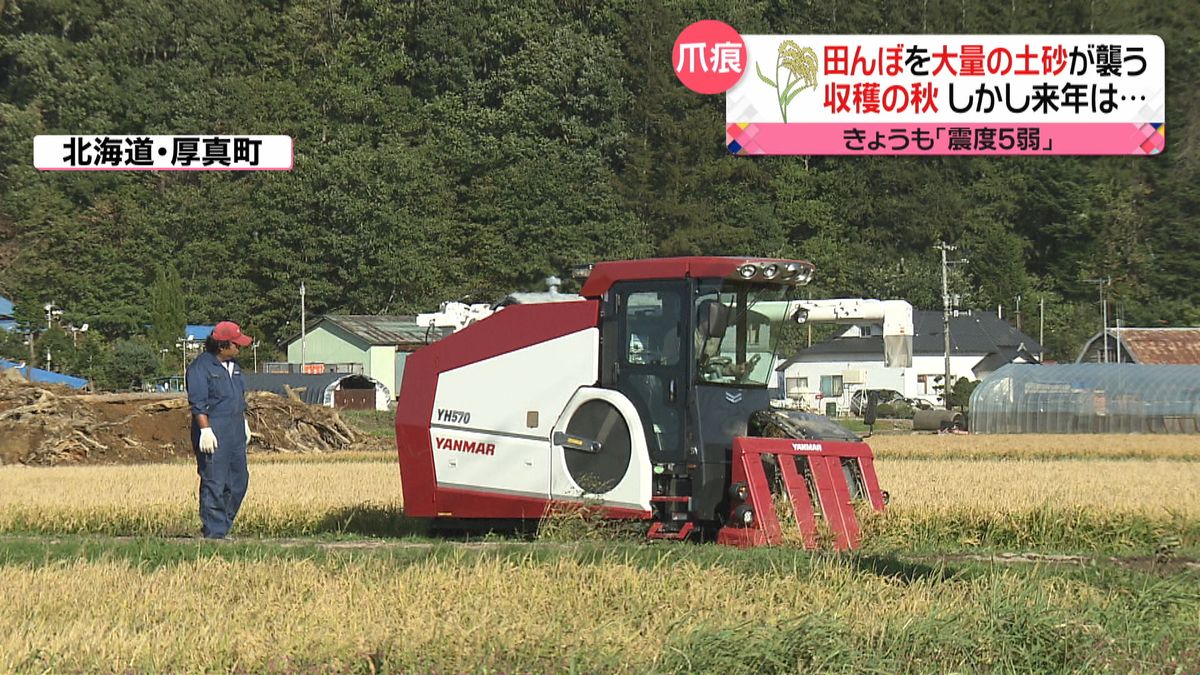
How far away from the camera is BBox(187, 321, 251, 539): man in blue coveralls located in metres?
15.7

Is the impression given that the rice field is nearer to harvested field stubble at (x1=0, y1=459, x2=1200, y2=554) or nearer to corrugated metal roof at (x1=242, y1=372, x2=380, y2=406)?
harvested field stubble at (x1=0, y1=459, x2=1200, y2=554)

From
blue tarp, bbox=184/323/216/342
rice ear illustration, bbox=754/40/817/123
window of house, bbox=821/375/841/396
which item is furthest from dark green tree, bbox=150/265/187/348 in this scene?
rice ear illustration, bbox=754/40/817/123

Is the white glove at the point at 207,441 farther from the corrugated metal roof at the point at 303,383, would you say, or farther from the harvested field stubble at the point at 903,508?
the corrugated metal roof at the point at 303,383

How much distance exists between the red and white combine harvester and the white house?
7619cm

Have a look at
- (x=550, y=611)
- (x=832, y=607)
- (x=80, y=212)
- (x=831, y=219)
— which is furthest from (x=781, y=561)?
(x=831, y=219)

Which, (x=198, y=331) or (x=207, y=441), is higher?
(x=198, y=331)

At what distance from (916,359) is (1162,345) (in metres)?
25.3

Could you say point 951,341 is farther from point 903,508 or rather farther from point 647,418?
point 647,418

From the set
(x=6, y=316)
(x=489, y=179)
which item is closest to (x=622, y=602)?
(x=6, y=316)

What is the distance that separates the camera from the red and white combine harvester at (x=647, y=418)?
14992 millimetres

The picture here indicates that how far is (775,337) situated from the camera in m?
16.0

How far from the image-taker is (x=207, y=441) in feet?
51.1

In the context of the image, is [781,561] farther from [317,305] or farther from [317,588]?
[317,305]

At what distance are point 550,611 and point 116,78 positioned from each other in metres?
102
